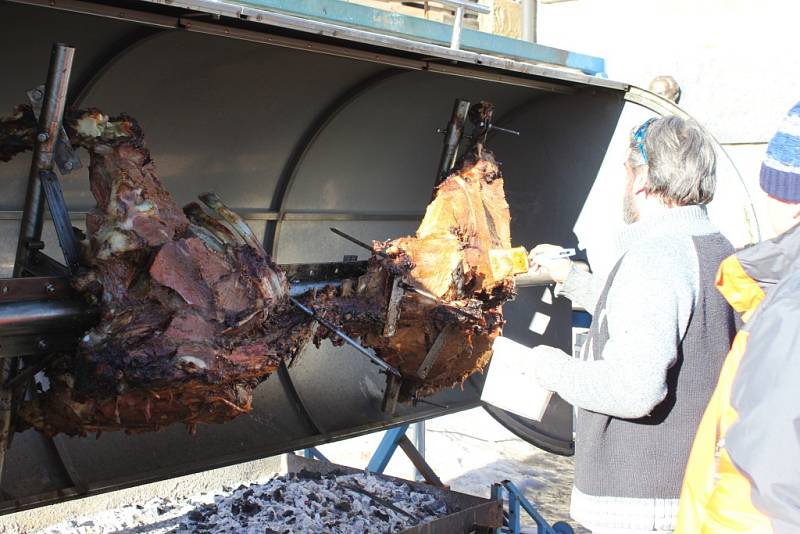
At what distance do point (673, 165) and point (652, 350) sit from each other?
17.4 inches

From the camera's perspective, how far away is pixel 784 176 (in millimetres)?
1519

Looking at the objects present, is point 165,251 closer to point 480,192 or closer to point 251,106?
point 251,106

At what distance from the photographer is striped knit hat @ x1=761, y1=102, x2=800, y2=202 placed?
4.95 ft

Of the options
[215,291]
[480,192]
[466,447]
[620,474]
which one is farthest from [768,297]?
[466,447]

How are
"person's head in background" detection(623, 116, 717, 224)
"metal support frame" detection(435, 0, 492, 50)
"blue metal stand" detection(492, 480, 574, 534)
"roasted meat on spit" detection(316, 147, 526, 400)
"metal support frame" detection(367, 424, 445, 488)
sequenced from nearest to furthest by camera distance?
"person's head in background" detection(623, 116, 717, 224)
"metal support frame" detection(435, 0, 492, 50)
"roasted meat on spit" detection(316, 147, 526, 400)
"blue metal stand" detection(492, 480, 574, 534)
"metal support frame" detection(367, 424, 445, 488)

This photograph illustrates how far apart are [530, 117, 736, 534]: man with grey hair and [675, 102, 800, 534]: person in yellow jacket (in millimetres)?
171

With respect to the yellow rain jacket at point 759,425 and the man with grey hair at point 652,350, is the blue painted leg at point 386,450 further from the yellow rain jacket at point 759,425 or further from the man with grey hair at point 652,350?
the yellow rain jacket at point 759,425

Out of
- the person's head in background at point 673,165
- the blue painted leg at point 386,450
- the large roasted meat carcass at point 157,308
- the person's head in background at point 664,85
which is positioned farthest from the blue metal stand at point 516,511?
the person's head in background at point 664,85

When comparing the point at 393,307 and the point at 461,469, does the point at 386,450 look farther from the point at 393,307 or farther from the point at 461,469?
the point at 461,469

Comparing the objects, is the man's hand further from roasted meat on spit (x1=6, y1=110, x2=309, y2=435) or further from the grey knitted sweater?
roasted meat on spit (x1=6, y1=110, x2=309, y2=435)

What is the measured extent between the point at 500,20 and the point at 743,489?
10.4 feet

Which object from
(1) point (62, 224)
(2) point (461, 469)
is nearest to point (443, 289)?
(1) point (62, 224)

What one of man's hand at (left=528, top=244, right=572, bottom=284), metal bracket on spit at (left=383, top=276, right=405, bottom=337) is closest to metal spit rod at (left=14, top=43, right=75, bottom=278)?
metal bracket on spit at (left=383, top=276, right=405, bottom=337)

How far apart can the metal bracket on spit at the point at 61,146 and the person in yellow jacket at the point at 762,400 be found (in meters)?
1.53
